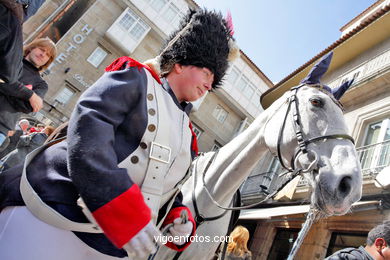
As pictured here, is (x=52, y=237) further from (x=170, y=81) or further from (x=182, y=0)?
(x=182, y=0)

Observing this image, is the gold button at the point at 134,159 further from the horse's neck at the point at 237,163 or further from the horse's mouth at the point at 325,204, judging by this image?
the horse's neck at the point at 237,163

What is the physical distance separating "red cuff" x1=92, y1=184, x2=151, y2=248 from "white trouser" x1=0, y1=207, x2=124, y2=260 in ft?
0.72

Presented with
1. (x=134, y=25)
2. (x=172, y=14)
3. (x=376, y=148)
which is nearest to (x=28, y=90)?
(x=376, y=148)

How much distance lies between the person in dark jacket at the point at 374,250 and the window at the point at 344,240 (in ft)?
14.5

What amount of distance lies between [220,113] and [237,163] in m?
20.5

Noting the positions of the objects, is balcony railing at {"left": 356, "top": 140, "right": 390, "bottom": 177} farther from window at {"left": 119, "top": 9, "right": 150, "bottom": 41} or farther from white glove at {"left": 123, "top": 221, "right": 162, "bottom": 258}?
window at {"left": 119, "top": 9, "right": 150, "bottom": 41}

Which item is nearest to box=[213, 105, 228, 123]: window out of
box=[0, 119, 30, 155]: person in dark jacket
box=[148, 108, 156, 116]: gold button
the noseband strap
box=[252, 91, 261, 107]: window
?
box=[252, 91, 261, 107]: window

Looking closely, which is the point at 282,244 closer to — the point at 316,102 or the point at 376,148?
the point at 376,148

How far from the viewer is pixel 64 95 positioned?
1780 cm

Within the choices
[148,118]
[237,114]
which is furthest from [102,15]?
[148,118]

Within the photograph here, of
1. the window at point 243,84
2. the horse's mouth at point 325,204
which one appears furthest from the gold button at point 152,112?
the window at point 243,84

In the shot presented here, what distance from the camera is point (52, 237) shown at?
94 cm

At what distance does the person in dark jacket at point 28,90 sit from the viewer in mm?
2300

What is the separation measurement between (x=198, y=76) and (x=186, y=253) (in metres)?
1.55
